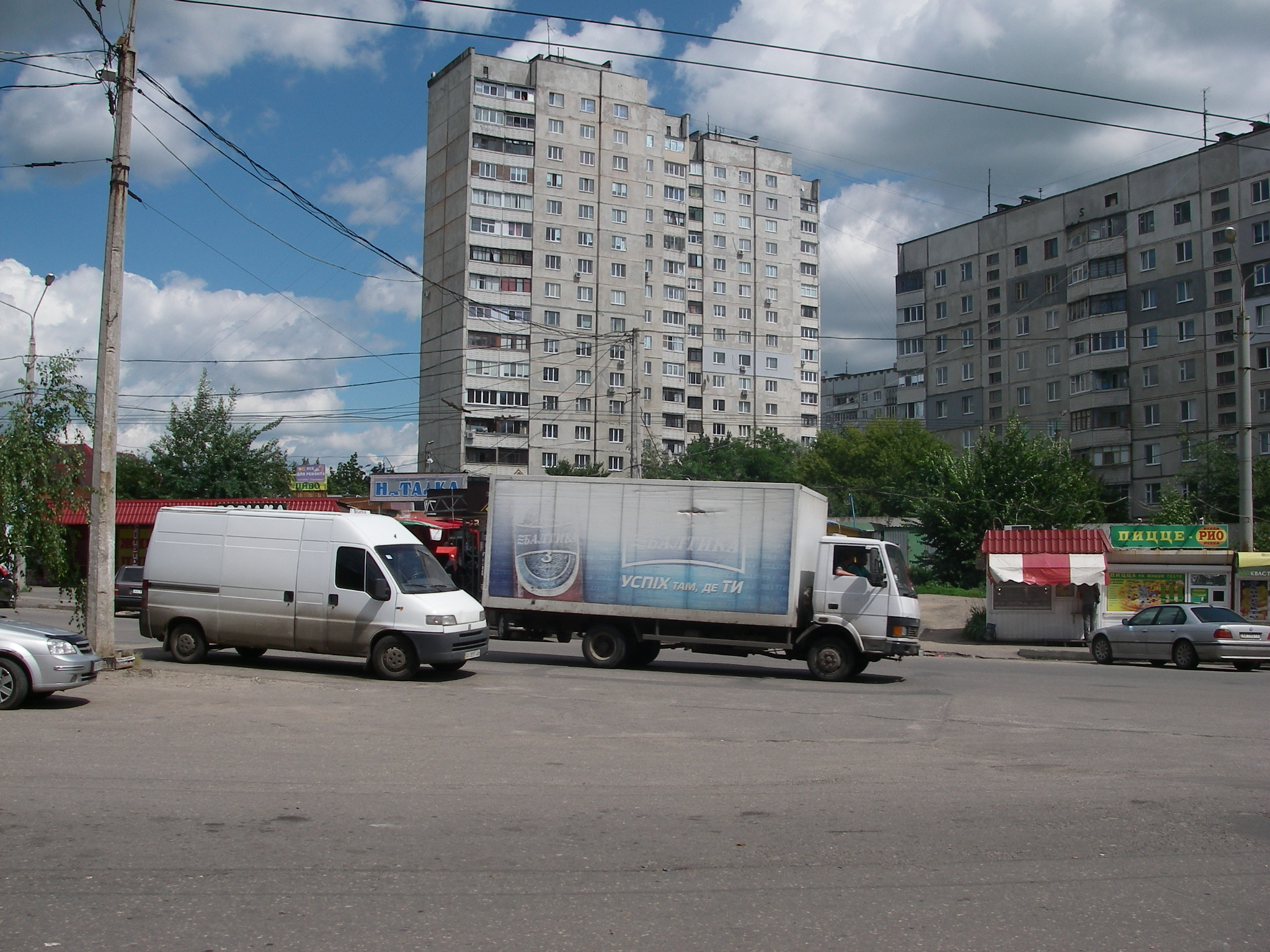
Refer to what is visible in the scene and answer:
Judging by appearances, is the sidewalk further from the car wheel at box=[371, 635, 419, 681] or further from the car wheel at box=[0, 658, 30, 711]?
the car wheel at box=[0, 658, 30, 711]

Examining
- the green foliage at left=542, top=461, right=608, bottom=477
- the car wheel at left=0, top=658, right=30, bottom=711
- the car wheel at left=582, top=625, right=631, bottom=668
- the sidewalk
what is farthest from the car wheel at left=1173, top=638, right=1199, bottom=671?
the green foliage at left=542, top=461, right=608, bottom=477

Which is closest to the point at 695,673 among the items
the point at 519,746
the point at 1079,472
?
the point at 519,746

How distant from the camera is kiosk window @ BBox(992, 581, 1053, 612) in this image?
2897 cm

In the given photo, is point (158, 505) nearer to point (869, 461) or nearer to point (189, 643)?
point (189, 643)

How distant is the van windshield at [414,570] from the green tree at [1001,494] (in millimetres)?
27663

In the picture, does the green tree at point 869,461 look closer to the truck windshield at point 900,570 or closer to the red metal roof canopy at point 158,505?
the red metal roof canopy at point 158,505

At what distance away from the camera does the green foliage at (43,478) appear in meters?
14.9

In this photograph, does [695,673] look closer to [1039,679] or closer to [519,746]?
[1039,679]

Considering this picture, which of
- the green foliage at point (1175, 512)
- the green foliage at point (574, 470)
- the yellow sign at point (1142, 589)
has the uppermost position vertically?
the green foliage at point (574, 470)

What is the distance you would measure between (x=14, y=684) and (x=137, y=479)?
46069mm

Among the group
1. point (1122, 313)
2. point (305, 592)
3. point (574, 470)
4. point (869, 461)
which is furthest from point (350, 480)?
Answer: point (305, 592)

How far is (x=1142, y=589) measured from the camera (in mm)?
28812

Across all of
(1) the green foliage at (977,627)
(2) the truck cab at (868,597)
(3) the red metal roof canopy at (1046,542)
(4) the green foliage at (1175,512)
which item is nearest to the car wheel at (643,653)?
(2) the truck cab at (868,597)

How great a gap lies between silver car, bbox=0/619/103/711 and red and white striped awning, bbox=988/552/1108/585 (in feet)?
77.3
